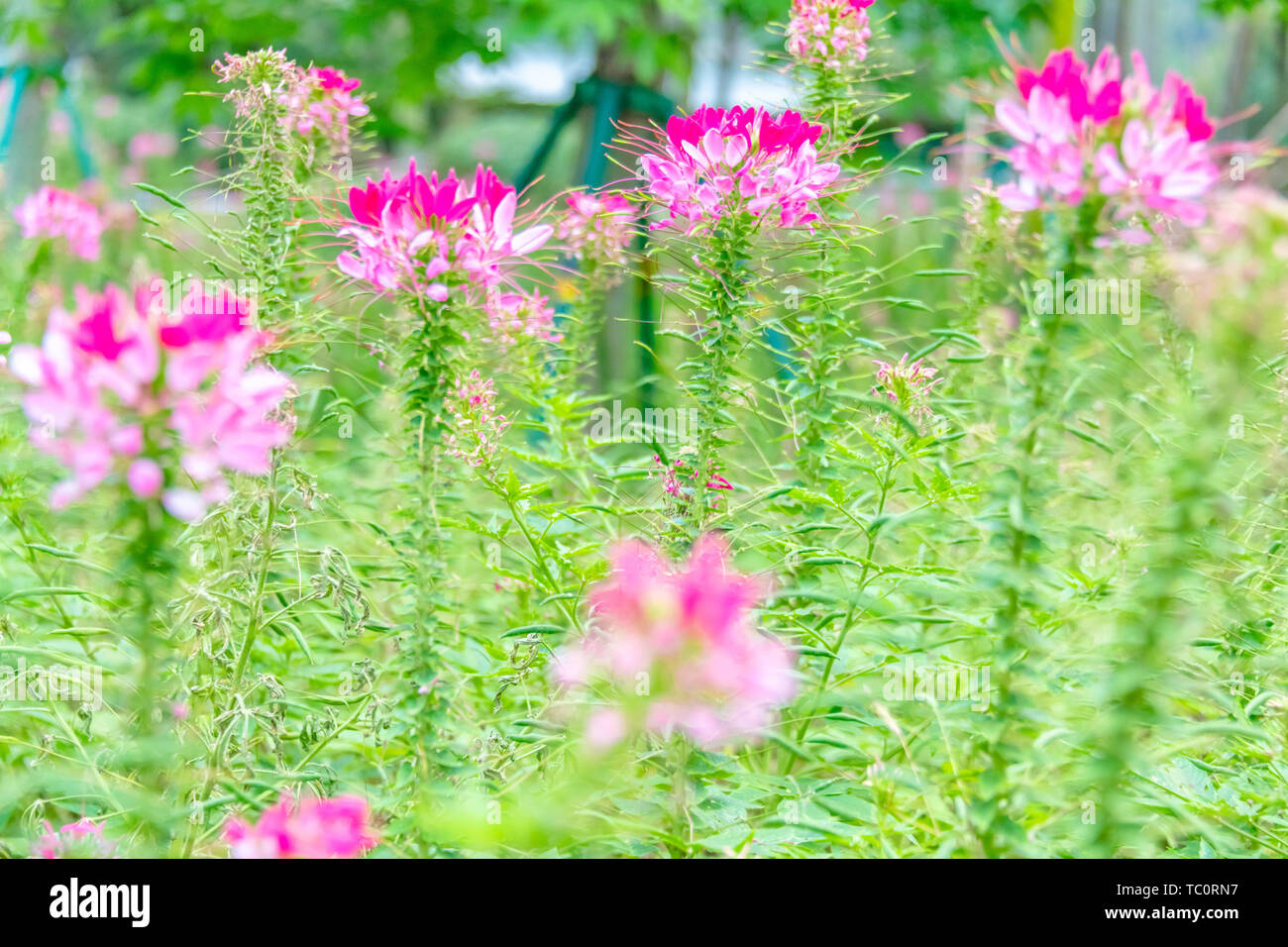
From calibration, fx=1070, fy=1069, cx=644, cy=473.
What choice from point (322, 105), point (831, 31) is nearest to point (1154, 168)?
point (831, 31)

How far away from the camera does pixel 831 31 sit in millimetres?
2021

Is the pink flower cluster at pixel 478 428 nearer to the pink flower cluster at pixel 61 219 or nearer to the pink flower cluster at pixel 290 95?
the pink flower cluster at pixel 290 95

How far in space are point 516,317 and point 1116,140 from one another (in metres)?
1.15

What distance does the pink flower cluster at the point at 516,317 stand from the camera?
165 cm

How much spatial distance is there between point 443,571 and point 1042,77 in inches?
39.9

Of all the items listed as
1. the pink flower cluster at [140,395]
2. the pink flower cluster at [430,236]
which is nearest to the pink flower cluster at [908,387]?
the pink flower cluster at [430,236]

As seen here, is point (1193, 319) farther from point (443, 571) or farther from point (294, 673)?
point (294, 673)

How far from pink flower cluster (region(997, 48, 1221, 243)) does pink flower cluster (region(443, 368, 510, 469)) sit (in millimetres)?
858

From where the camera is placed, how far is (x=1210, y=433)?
111 centimetres

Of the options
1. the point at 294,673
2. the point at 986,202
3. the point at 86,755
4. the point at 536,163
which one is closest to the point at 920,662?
the point at 986,202

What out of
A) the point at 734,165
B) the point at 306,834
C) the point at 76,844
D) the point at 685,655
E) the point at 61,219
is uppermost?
the point at 61,219

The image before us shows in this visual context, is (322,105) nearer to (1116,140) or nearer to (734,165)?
(734,165)

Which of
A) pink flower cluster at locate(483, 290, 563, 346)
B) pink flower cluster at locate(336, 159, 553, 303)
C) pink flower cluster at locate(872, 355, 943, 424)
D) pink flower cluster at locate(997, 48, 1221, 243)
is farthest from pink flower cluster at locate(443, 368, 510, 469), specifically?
pink flower cluster at locate(997, 48, 1221, 243)

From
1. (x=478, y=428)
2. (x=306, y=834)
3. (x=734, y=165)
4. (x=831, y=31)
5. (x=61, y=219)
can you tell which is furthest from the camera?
(x=61, y=219)
